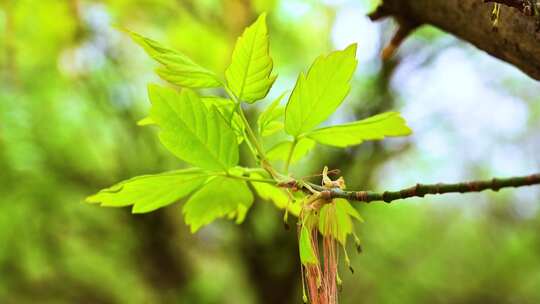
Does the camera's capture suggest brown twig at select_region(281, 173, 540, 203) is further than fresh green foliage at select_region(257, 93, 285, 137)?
No

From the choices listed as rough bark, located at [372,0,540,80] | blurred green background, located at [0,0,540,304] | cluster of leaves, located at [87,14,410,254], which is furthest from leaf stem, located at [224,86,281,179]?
blurred green background, located at [0,0,540,304]

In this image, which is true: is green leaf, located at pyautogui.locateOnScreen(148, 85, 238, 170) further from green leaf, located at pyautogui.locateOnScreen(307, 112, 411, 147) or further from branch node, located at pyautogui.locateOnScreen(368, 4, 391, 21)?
branch node, located at pyautogui.locateOnScreen(368, 4, 391, 21)

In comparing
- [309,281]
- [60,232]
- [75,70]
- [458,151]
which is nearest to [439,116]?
[458,151]

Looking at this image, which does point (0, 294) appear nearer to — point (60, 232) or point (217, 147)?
point (60, 232)

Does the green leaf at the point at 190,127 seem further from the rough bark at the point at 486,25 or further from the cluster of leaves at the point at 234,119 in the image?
the rough bark at the point at 486,25

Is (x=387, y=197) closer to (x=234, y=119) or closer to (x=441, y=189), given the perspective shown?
(x=441, y=189)

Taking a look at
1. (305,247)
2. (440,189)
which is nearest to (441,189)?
(440,189)

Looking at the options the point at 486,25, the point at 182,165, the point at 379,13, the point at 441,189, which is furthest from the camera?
the point at 182,165
